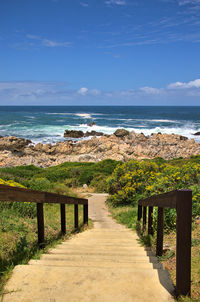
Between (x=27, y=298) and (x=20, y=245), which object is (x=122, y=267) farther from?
(x=20, y=245)

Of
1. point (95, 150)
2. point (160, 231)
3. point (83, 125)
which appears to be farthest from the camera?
point (83, 125)

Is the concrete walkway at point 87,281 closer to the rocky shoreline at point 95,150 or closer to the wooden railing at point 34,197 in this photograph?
the wooden railing at point 34,197

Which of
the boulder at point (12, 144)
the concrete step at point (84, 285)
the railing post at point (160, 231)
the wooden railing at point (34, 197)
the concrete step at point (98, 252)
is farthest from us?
the boulder at point (12, 144)

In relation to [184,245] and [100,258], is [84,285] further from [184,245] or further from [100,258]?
[100,258]

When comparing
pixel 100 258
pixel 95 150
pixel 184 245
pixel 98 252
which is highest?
pixel 184 245

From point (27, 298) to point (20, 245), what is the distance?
4.84 feet

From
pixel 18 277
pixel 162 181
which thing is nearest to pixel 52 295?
pixel 18 277

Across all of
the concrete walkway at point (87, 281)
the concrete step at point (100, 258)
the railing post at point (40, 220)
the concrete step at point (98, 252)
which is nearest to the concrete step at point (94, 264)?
the concrete walkway at point (87, 281)

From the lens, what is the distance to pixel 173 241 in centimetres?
528

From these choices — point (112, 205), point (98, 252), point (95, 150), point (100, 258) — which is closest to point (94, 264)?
point (100, 258)

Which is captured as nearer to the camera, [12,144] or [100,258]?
[100,258]

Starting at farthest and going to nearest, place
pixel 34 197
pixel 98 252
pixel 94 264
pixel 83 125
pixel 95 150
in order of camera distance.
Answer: pixel 83 125 → pixel 95 150 → pixel 98 252 → pixel 34 197 → pixel 94 264

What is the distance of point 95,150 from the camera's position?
120 ft

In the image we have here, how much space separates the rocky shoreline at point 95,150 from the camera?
32.9 m
